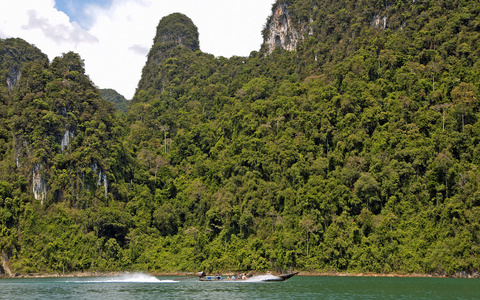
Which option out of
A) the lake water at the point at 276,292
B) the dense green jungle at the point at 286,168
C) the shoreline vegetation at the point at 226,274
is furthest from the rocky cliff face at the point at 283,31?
the lake water at the point at 276,292

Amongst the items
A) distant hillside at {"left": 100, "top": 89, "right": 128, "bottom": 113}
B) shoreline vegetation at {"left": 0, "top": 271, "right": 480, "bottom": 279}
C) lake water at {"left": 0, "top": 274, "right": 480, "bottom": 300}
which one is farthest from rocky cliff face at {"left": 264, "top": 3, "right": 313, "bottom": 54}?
lake water at {"left": 0, "top": 274, "right": 480, "bottom": 300}

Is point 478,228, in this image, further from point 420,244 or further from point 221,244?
point 221,244

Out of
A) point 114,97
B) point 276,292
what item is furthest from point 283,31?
point 276,292

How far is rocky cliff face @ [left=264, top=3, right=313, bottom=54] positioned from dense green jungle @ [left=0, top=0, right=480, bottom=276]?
368 inches

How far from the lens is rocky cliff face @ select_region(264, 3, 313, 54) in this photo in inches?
3367

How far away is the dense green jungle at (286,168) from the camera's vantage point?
4719cm

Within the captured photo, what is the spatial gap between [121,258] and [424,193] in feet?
108

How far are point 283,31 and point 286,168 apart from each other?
131ft

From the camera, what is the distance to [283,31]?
89062 millimetres

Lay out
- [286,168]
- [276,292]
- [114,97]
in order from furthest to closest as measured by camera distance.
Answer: [114,97] < [286,168] < [276,292]

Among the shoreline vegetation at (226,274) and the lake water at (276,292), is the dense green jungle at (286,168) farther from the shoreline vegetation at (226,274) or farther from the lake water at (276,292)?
the lake water at (276,292)

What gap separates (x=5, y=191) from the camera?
55938 mm

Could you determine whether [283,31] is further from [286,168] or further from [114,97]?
[114,97]

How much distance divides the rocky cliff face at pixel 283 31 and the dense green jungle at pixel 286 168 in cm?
934
